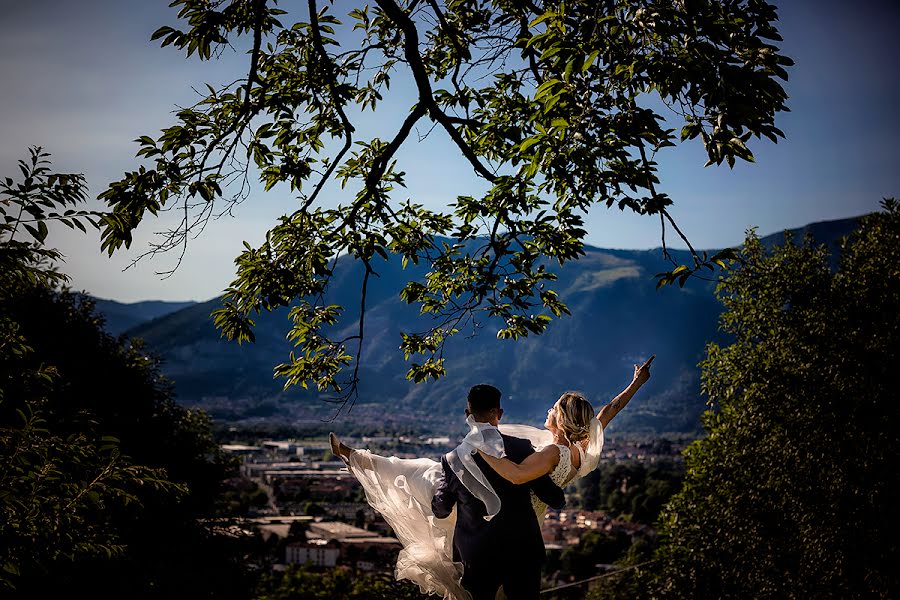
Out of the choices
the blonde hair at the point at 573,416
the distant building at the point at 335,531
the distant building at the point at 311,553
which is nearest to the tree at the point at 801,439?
the blonde hair at the point at 573,416

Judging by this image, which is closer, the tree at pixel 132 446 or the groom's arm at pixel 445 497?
the groom's arm at pixel 445 497

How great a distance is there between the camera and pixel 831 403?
1494 cm

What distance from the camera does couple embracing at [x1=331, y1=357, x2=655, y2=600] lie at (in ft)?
13.1

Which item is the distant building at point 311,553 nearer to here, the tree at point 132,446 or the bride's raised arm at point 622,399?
the tree at point 132,446

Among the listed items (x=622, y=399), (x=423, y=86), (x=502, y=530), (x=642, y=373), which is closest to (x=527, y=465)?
(x=502, y=530)

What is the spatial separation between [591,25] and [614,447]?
137622 millimetres

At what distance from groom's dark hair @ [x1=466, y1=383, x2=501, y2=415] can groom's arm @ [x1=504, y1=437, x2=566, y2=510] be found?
206 millimetres

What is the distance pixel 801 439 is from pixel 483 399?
529 inches

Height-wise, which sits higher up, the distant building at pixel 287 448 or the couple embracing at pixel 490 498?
the couple embracing at pixel 490 498

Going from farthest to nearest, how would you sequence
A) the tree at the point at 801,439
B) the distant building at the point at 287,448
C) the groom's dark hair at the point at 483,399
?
the distant building at the point at 287,448 < the tree at the point at 801,439 < the groom's dark hair at the point at 483,399

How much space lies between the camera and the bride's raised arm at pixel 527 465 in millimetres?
3941

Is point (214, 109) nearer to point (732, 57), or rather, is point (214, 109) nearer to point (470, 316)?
point (470, 316)

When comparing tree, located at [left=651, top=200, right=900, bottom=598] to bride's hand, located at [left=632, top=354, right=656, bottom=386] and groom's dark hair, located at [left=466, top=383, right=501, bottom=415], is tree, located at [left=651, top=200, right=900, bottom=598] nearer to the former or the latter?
bride's hand, located at [left=632, top=354, right=656, bottom=386]

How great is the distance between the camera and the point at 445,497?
4.20 metres
